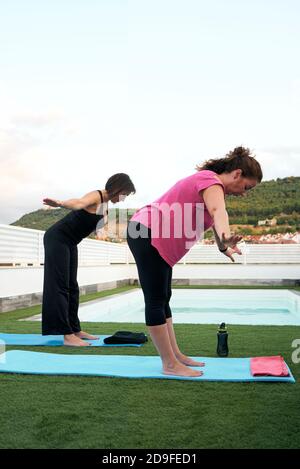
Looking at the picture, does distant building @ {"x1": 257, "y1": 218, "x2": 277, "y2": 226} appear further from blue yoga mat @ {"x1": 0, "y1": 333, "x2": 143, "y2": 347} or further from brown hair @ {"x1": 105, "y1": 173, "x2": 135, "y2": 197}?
brown hair @ {"x1": 105, "y1": 173, "x2": 135, "y2": 197}

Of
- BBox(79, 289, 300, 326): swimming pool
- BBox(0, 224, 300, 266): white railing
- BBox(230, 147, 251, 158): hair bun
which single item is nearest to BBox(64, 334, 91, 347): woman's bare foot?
BBox(230, 147, 251, 158): hair bun

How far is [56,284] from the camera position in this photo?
430 cm

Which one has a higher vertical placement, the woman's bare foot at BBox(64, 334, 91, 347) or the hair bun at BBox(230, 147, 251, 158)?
the hair bun at BBox(230, 147, 251, 158)

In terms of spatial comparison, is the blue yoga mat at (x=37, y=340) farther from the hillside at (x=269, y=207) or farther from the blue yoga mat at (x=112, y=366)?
the hillside at (x=269, y=207)

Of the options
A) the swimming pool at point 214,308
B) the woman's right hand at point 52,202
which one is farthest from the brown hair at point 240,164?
the swimming pool at point 214,308

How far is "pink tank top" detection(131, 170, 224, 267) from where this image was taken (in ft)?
9.55

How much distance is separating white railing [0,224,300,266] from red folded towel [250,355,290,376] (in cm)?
567

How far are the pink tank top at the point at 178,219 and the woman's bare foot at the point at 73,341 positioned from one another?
5.14 ft

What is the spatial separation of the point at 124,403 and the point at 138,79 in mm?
16932

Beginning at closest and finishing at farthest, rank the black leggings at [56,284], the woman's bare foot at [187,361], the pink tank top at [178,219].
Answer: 1. the pink tank top at [178,219]
2. the woman's bare foot at [187,361]
3. the black leggings at [56,284]

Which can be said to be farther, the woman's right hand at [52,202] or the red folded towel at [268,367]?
the woman's right hand at [52,202]

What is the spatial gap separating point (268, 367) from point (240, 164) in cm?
119

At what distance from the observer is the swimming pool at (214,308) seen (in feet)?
25.8

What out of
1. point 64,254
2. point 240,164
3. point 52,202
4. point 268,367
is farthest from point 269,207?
point 240,164
